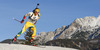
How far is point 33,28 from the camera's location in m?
17.1

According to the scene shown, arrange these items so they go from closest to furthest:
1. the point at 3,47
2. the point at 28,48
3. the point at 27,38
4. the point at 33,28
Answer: the point at 3,47 < the point at 28,48 < the point at 33,28 < the point at 27,38

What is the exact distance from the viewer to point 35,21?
675 inches

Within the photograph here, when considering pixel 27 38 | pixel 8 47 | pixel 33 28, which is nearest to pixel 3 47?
pixel 8 47

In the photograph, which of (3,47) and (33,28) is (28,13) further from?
(3,47)

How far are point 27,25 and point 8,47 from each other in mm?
2492

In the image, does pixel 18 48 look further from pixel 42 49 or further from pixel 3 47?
pixel 42 49

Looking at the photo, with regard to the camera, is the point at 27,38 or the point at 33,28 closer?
the point at 33,28

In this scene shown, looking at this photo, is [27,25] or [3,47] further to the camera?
[27,25]

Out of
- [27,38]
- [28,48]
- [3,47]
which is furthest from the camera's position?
[27,38]

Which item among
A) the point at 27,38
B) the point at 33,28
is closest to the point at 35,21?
the point at 33,28

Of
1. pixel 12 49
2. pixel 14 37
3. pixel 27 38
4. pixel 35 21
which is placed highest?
pixel 27 38

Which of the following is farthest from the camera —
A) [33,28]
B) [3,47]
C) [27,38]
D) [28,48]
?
[27,38]

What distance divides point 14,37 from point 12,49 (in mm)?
2029

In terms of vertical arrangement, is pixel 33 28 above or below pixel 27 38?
below
